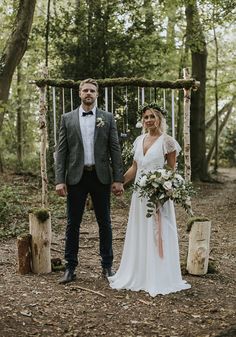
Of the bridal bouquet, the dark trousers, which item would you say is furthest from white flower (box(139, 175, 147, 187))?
the dark trousers

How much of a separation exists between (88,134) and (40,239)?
56.6 inches

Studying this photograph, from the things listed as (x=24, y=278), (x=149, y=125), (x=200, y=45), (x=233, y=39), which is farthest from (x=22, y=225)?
(x=233, y=39)

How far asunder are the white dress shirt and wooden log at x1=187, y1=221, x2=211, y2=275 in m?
1.51

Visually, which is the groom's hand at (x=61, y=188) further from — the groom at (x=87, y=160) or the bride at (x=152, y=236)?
the bride at (x=152, y=236)

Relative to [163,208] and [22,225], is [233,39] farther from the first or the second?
[163,208]

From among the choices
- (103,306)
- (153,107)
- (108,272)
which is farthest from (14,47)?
(103,306)

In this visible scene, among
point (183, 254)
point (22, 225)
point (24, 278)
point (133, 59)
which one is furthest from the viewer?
point (133, 59)

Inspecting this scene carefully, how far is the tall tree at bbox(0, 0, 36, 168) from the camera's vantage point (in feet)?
30.5

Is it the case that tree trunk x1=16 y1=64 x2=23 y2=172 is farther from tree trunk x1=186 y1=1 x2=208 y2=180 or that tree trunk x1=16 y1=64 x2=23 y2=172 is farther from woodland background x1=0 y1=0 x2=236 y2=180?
tree trunk x1=186 y1=1 x2=208 y2=180

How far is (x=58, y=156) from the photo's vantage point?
5.19 meters

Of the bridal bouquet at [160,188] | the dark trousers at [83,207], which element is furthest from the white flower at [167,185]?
the dark trousers at [83,207]

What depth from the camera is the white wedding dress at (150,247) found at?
5012 millimetres

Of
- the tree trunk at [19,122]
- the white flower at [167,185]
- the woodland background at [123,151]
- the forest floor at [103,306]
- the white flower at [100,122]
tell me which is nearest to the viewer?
the forest floor at [103,306]

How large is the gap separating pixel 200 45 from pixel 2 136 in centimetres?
820
